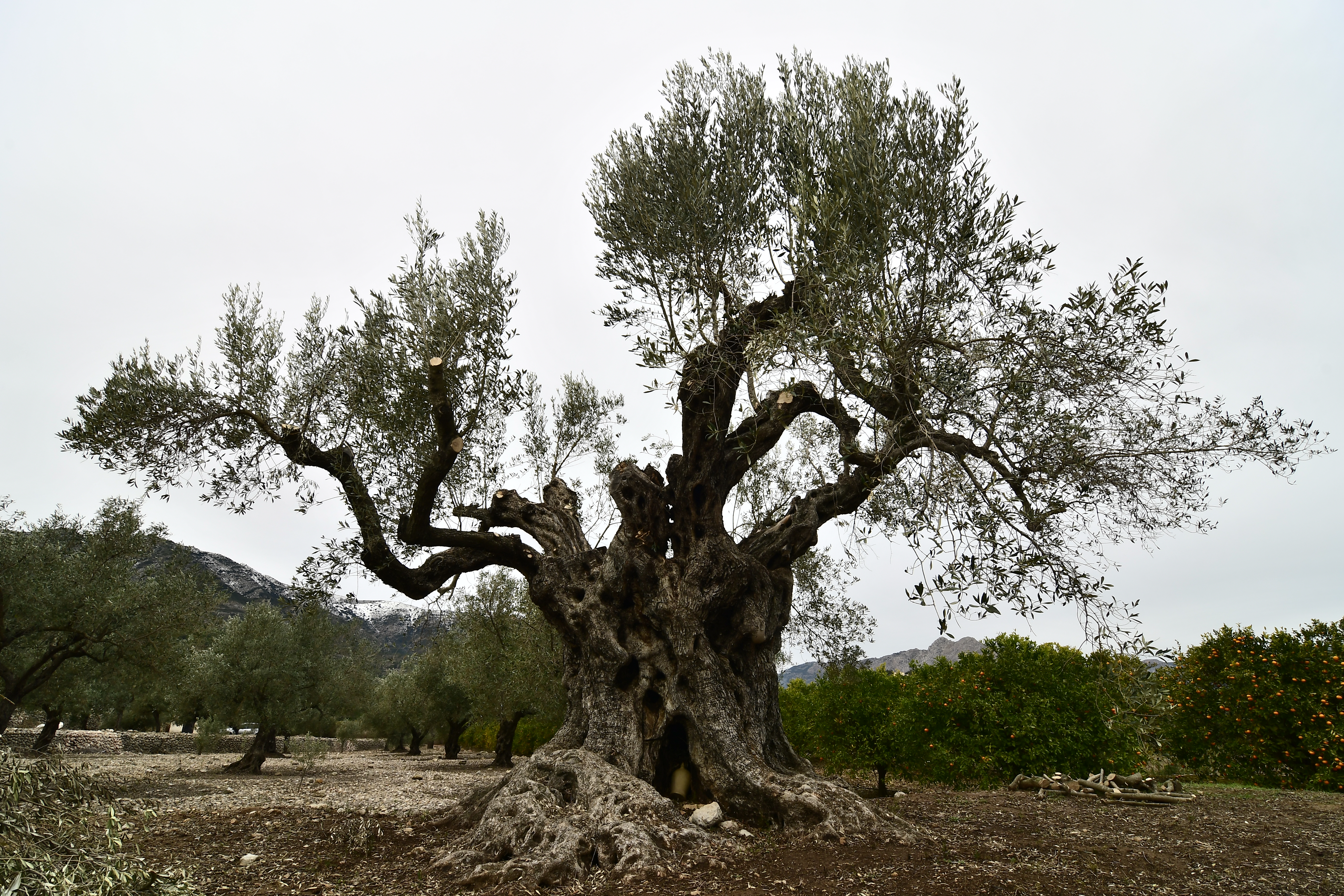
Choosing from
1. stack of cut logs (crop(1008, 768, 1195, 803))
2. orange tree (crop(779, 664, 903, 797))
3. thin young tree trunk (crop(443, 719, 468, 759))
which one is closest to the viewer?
stack of cut logs (crop(1008, 768, 1195, 803))

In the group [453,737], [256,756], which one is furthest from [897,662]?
[256,756]

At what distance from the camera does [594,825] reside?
7789 millimetres

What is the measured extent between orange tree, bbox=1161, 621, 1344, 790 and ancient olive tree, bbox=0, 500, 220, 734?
23.6 meters

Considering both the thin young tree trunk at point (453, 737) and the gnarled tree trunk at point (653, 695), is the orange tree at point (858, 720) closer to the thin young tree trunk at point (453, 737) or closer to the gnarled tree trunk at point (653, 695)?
the gnarled tree trunk at point (653, 695)

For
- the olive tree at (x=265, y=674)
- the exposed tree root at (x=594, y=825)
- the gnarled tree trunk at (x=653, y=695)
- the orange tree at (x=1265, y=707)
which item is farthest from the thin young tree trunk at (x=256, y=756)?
the orange tree at (x=1265, y=707)

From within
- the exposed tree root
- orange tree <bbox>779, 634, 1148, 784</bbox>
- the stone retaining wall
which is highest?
orange tree <bbox>779, 634, 1148, 784</bbox>

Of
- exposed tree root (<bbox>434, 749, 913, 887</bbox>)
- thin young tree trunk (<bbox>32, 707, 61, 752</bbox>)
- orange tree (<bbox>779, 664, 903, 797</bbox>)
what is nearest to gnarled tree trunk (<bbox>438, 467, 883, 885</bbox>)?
exposed tree root (<bbox>434, 749, 913, 887</bbox>)

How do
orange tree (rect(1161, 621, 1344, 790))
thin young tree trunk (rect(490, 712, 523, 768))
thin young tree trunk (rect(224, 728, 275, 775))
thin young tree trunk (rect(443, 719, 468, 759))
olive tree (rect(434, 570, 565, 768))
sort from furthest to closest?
1. thin young tree trunk (rect(443, 719, 468, 759))
2. thin young tree trunk (rect(490, 712, 523, 768))
3. thin young tree trunk (rect(224, 728, 275, 775))
4. olive tree (rect(434, 570, 565, 768))
5. orange tree (rect(1161, 621, 1344, 790))

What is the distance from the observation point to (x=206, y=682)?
21.1m

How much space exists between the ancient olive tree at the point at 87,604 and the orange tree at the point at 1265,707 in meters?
23.6

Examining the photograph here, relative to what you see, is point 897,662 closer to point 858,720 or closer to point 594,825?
point 858,720

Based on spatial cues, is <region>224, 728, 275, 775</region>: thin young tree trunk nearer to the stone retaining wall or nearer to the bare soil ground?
the stone retaining wall

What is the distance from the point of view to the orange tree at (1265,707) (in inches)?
500

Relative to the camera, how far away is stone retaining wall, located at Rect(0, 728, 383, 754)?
25.2 m
